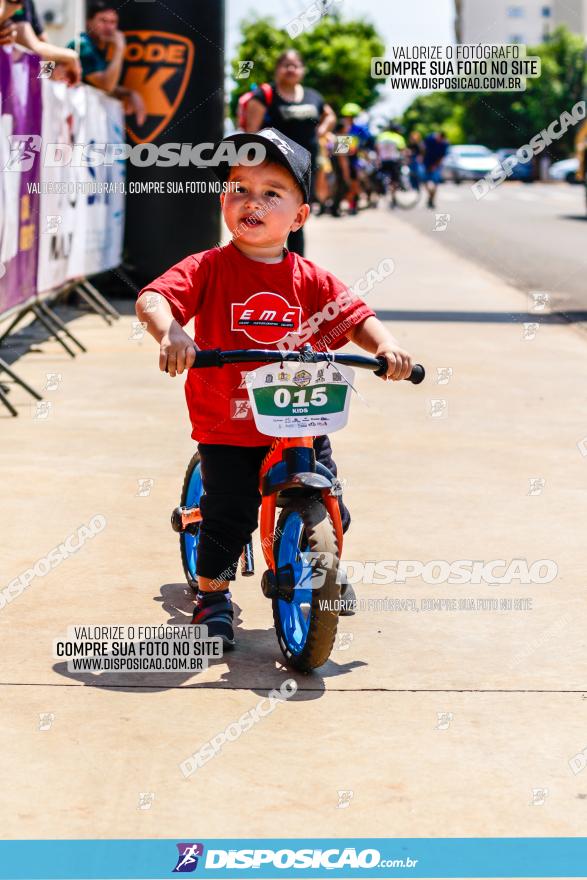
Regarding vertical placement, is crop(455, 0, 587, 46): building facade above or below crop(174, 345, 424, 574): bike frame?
below

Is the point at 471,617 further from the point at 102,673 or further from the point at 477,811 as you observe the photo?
the point at 477,811

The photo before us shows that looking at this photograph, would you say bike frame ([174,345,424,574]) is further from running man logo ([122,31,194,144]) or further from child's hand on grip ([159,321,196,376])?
running man logo ([122,31,194,144])

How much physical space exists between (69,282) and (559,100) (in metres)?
91.7

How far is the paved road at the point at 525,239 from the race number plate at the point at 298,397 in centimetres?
1042

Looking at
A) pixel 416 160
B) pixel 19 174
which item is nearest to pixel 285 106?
pixel 19 174

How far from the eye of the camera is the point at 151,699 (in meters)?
4.07

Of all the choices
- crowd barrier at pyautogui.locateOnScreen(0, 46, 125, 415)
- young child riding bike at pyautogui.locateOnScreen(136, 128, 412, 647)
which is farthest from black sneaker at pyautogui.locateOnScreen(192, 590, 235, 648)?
crowd barrier at pyautogui.locateOnScreen(0, 46, 125, 415)

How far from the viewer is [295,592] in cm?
436

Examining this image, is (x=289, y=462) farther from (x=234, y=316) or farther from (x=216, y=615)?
(x=216, y=615)

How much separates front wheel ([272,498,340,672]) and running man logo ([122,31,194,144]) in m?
10.1

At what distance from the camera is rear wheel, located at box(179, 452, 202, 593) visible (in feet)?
16.5

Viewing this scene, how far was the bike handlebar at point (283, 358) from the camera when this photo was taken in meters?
3.97

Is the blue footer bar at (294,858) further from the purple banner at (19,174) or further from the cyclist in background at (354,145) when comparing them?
the cyclist in background at (354,145)

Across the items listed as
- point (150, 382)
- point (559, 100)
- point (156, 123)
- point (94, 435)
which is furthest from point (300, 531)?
point (559, 100)
